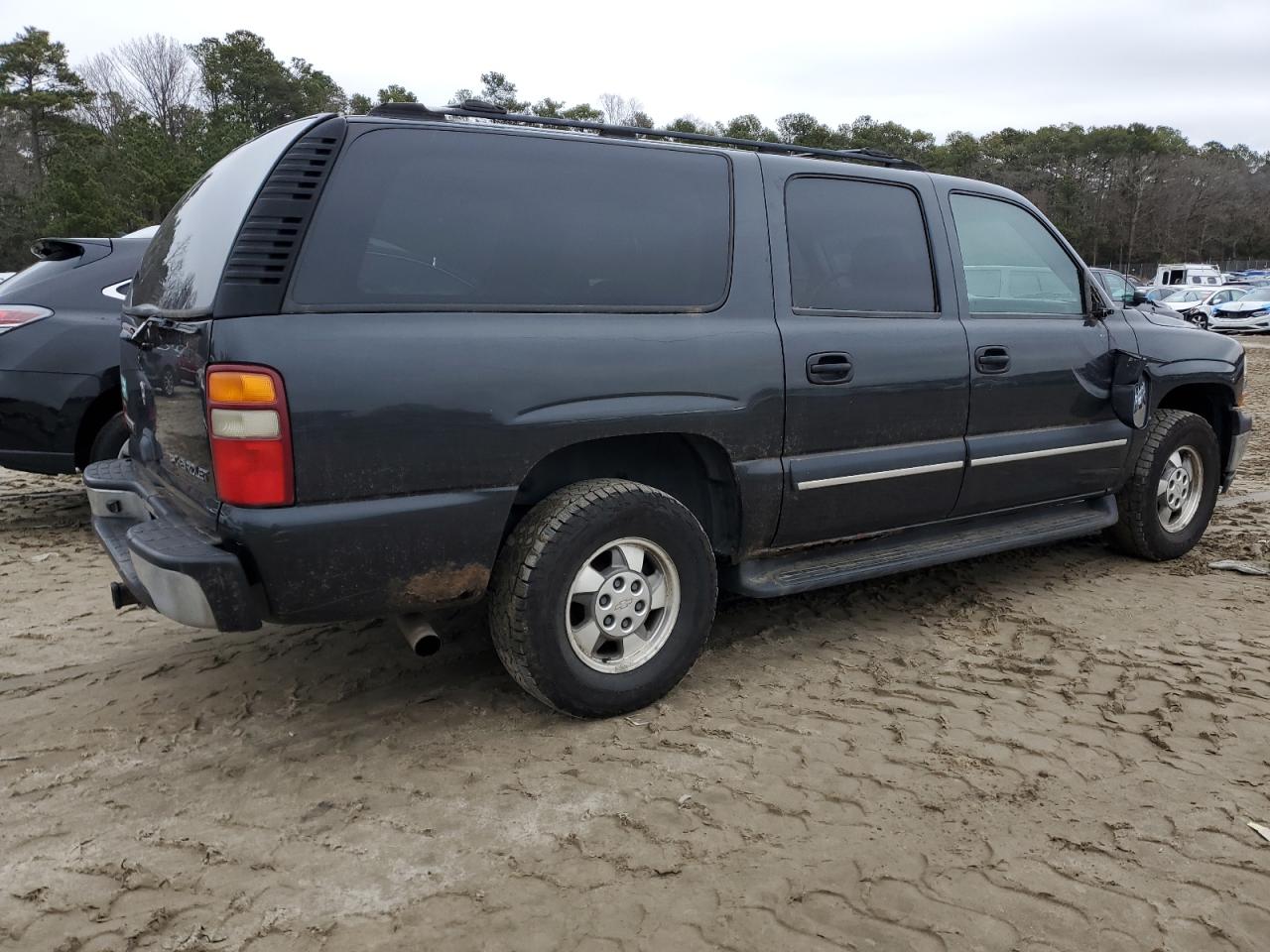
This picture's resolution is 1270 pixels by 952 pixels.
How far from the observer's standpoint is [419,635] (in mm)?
3078

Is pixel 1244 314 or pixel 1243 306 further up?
pixel 1243 306

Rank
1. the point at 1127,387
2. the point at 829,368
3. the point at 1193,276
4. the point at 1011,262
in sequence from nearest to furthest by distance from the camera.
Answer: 1. the point at 829,368
2. the point at 1011,262
3. the point at 1127,387
4. the point at 1193,276

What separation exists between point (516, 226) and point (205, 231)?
977mm

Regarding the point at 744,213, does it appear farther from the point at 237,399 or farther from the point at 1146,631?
the point at 1146,631

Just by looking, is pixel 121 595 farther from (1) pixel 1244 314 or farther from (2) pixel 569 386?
(1) pixel 1244 314

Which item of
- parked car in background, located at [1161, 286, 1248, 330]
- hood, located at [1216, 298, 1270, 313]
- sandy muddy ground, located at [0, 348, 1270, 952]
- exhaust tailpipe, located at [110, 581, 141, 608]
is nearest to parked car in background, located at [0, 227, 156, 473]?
sandy muddy ground, located at [0, 348, 1270, 952]

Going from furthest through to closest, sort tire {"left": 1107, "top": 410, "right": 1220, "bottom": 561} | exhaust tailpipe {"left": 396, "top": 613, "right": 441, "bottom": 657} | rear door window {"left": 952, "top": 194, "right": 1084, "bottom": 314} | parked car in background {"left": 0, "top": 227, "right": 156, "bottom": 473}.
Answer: parked car in background {"left": 0, "top": 227, "right": 156, "bottom": 473}, tire {"left": 1107, "top": 410, "right": 1220, "bottom": 561}, rear door window {"left": 952, "top": 194, "right": 1084, "bottom": 314}, exhaust tailpipe {"left": 396, "top": 613, "right": 441, "bottom": 657}

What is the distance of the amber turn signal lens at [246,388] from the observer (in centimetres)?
262

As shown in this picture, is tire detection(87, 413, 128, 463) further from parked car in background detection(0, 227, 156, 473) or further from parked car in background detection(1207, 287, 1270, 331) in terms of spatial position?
parked car in background detection(1207, 287, 1270, 331)

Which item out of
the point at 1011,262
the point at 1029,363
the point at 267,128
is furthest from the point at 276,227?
the point at 267,128

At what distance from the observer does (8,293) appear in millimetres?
5375

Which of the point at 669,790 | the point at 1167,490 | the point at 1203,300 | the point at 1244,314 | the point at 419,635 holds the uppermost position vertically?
the point at 1203,300

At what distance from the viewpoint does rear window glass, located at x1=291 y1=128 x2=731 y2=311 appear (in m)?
2.81

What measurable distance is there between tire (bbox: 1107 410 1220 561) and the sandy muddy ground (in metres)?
0.70
